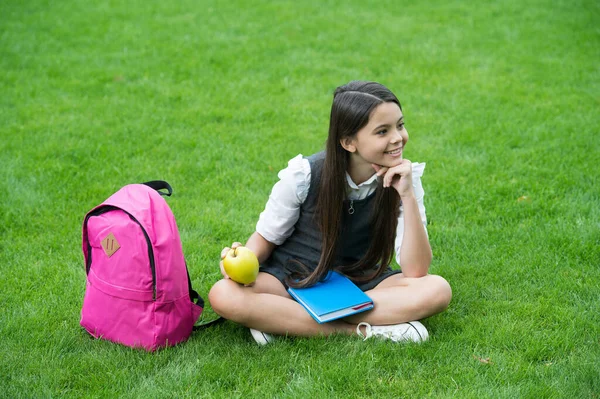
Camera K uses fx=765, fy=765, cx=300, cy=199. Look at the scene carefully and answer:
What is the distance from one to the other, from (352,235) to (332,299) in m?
0.40

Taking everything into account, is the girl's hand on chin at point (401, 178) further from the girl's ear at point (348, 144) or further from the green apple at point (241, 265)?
the green apple at point (241, 265)

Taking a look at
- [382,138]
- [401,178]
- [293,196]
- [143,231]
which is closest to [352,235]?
[293,196]

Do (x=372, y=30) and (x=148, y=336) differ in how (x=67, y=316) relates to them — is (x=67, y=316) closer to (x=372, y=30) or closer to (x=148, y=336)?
(x=148, y=336)

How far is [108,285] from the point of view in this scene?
11.9 ft

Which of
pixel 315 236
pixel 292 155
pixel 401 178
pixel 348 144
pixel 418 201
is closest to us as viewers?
pixel 401 178

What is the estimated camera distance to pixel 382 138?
366 centimetres

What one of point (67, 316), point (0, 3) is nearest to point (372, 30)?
point (0, 3)

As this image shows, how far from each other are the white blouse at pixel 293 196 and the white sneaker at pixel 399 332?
352 mm

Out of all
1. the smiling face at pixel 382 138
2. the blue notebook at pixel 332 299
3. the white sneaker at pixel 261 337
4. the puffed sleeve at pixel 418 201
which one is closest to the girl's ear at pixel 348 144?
the smiling face at pixel 382 138

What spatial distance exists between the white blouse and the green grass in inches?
20.4

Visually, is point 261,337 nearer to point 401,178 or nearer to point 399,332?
point 399,332

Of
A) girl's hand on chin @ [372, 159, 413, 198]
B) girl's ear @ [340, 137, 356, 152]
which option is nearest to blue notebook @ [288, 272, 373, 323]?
girl's hand on chin @ [372, 159, 413, 198]

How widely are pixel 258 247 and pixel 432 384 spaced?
116cm

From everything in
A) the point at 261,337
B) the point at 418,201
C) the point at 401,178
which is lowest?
the point at 261,337
